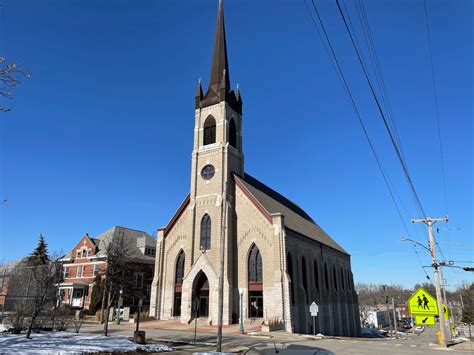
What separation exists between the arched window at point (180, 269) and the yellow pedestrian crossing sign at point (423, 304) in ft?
85.6

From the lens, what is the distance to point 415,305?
630 inches

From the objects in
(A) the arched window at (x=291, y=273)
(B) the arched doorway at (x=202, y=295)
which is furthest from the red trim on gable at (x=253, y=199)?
(B) the arched doorway at (x=202, y=295)

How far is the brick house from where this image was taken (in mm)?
48531

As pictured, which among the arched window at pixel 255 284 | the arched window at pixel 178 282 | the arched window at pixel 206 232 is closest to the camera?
the arched window at pixel 255 284

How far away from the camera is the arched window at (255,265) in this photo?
34.1 metres

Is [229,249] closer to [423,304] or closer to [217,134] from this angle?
[217,134]

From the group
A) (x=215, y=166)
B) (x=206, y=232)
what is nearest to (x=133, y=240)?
(x=206, y=232)

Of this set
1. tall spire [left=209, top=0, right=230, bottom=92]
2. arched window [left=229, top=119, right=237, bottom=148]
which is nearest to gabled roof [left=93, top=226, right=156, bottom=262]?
arched window [left=229, top=119, right=237, bottom=148]

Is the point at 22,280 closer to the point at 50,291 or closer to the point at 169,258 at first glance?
the point at 50,291

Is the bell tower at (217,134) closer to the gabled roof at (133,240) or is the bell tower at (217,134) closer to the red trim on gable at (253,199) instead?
the red trim on gable at (253,199)

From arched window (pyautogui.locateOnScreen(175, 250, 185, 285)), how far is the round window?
8.40m

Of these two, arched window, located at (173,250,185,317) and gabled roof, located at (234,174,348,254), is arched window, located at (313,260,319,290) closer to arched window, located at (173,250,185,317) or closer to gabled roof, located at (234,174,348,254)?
gabled roof, located at (234,174,348,254)

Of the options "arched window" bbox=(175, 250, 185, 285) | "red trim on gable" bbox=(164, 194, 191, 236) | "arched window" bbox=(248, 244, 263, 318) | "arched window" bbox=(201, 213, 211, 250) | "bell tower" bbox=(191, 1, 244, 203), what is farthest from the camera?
"red trim on gable" bbox=(164, 194, 191, 236)

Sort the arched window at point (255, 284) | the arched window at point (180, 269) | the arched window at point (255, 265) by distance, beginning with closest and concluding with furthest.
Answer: the arched window at point (255, 284) < the arched window at point (255, 265) < the arched window at point (180, 269)
